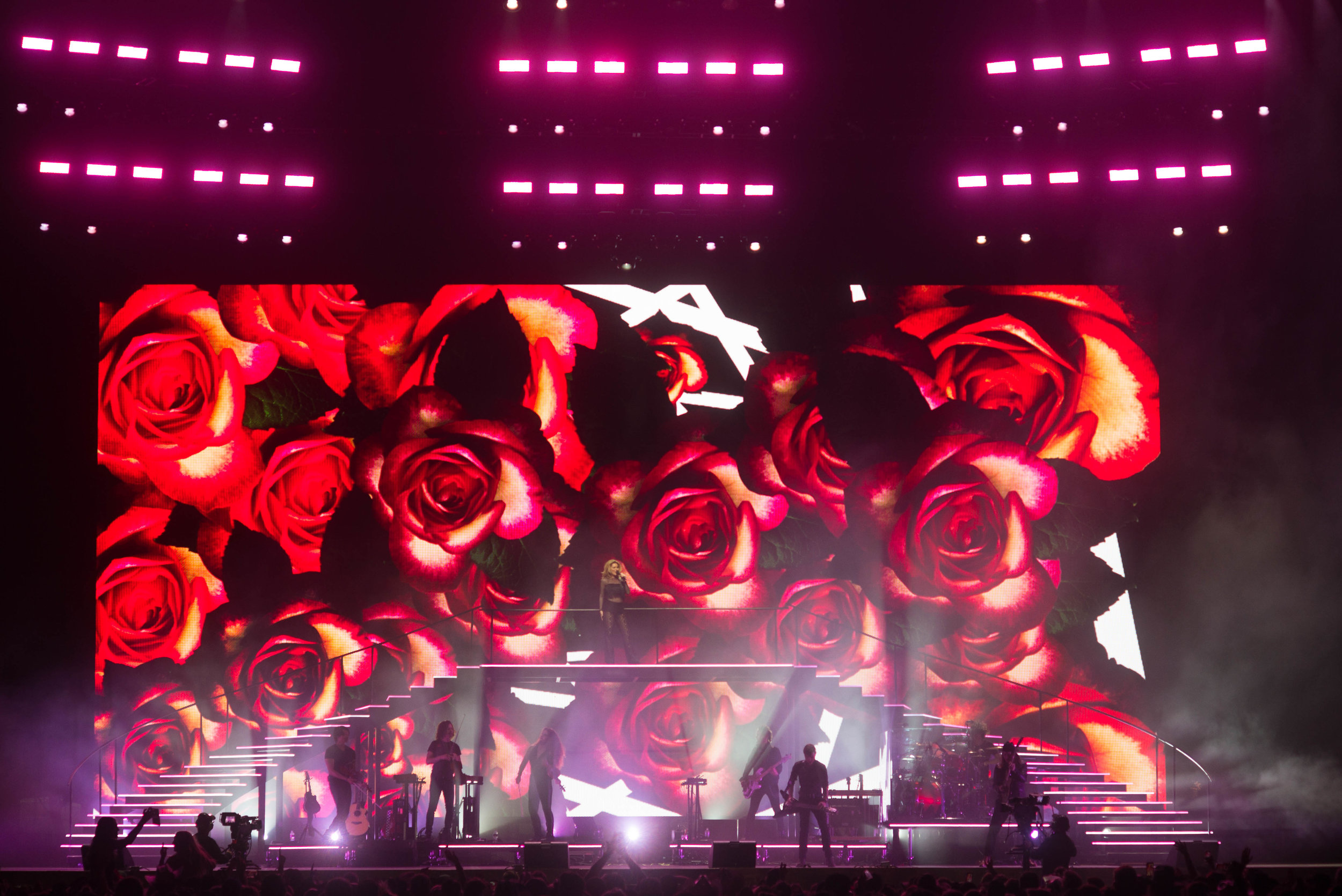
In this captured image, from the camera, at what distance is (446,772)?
41.9 ft

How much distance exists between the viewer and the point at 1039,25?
13203mm

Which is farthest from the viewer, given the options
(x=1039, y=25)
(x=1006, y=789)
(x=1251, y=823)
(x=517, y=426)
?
(x=517, y=426)

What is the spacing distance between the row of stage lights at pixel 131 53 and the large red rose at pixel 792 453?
251 inches

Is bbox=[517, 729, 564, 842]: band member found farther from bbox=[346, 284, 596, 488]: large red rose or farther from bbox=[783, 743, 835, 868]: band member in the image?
bbox=[346, 284, 596, 488]: large red rose

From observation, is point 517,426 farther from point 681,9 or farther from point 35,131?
point 35,131

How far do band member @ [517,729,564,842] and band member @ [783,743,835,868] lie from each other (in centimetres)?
235

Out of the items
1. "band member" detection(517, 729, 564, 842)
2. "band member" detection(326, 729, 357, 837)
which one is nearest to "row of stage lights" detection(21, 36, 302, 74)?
"band member" detection(326, 729, 357, 837)

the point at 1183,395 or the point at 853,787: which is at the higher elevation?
the point at 1183,395

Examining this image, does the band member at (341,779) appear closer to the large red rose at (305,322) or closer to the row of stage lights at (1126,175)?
the large red rose at (305,322)

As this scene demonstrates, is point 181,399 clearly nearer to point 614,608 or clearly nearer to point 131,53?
point 131,53

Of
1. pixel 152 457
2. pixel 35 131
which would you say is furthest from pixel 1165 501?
pixel 35 131

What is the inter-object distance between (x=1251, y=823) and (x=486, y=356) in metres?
9.90

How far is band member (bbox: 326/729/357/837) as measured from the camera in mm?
12648

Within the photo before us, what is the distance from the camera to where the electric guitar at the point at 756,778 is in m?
13.2
